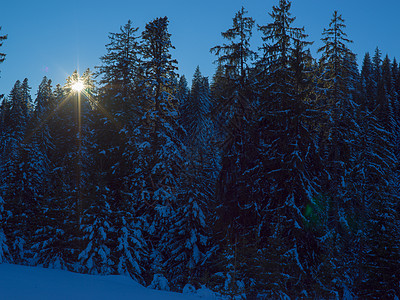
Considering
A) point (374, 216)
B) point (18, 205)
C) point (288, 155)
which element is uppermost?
point (288, 155)

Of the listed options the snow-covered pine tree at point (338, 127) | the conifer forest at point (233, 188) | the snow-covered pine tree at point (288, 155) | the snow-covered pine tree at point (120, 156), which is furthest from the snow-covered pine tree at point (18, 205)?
the snow-covered pine tree at point (338, 127)

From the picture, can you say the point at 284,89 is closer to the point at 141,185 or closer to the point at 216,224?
the point at 216,224

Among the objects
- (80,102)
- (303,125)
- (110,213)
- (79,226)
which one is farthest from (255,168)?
(80,102)

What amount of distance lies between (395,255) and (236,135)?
10890 mm

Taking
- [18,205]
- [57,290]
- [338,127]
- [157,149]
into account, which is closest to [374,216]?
[338,127]

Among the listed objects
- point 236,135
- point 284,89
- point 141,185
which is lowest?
point 141,185

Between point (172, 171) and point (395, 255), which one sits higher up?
point (172, 171)

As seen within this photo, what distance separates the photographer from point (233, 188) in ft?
60.9

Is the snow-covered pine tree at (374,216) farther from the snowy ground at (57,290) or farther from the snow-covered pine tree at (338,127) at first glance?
the snowy ground at (57,290)

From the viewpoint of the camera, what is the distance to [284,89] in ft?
58.9

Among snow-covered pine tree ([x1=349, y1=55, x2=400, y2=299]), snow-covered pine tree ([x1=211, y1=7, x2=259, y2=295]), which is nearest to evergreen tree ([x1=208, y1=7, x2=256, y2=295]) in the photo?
snow-covered pine tree ([x1=211, y1=7, x2=259, y2=295])

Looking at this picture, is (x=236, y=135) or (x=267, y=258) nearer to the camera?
(x=267, y=258)

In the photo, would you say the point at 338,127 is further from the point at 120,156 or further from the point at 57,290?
the point at 57,290

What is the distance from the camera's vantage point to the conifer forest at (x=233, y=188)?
16312 millimetres
